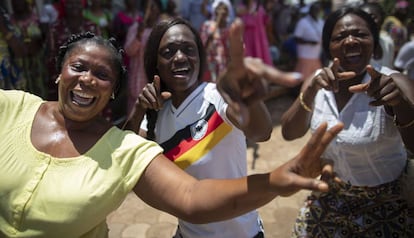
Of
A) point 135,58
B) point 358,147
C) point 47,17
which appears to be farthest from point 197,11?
point 358,147

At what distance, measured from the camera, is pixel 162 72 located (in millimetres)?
2051

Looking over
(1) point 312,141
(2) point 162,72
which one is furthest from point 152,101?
(1) point 312,141

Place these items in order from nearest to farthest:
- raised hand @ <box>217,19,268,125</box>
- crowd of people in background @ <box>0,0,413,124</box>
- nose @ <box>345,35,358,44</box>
A: 1. raised hand @ <box>217,19,268,125</box>
2. nose @ <box>345,35,358,44</box>
3. crowd of people in background @ <box>0,0,413,124</box>

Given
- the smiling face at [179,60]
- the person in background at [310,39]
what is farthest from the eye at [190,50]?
the person in background at [310,39]

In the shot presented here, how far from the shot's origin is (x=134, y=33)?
5.35 meters

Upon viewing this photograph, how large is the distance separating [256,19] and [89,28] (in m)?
2.89

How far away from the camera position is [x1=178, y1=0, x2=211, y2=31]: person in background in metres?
6.57

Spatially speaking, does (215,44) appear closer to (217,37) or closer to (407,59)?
(217,37)

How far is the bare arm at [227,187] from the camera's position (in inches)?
48.1

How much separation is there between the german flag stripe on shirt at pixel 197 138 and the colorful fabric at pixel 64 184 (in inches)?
12.0

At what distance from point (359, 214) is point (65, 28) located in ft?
12.0

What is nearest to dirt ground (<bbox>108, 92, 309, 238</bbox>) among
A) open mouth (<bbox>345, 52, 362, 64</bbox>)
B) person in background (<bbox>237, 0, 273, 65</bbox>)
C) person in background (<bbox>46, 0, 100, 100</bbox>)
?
person in background (<bbox>46, 0, 100, 100</bbox>)

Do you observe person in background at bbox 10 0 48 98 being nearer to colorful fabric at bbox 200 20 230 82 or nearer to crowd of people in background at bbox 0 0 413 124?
crowd of people in background at bbox 0 0 413 124

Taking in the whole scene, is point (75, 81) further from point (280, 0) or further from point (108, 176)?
point (280, 0)
